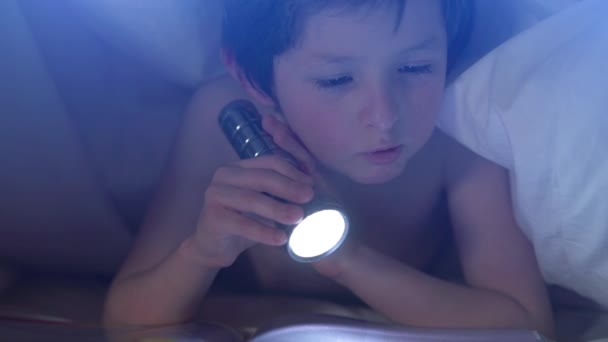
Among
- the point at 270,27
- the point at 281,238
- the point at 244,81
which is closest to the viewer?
the point at 281,238

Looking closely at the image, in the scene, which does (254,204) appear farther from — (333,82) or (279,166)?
(333,82)

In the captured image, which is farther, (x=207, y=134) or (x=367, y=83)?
(x=207, y=134)

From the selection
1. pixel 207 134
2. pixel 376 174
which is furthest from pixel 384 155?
pixel 207 134

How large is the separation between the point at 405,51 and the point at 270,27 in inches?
5.8

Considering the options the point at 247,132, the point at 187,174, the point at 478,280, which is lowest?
the point at 478,280

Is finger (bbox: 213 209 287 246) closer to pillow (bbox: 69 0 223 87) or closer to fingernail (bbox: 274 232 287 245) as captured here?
fingernail (bbox: 274 232 287 245)

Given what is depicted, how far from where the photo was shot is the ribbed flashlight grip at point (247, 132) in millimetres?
663

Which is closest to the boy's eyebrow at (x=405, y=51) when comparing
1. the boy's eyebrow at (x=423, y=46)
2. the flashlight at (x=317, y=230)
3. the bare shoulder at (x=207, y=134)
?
the boy's eyebrow at (x=423, y=46)

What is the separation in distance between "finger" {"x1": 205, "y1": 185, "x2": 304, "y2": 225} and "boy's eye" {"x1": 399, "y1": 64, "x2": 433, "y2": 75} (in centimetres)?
18

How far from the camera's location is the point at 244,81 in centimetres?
80

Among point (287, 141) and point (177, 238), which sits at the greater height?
point (287, 141)

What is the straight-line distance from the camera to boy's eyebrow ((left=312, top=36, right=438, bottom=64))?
0.64 meters

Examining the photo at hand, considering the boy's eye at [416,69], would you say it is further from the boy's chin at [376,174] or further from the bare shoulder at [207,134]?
the bare shoulder at [207,134]

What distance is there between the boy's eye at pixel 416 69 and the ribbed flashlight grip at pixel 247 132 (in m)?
0.14
